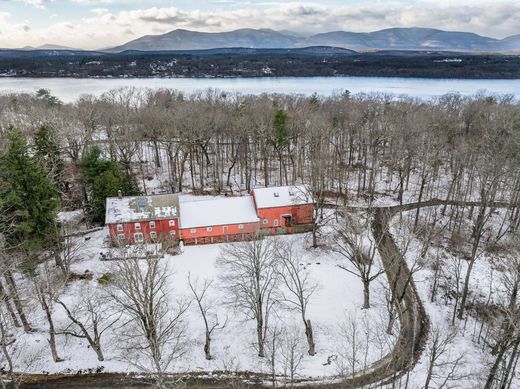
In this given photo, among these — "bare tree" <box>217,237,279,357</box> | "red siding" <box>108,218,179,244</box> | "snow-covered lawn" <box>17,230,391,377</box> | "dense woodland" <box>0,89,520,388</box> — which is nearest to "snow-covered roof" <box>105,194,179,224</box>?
"red siding" <box>108,218,179,244</box>

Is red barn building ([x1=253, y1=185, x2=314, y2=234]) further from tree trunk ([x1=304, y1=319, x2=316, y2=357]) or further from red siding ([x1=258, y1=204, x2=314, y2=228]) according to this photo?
tree trunk ([x1=304, y1=319, x2=316, y2=357])

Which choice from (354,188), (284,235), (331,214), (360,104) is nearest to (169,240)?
(284,235)

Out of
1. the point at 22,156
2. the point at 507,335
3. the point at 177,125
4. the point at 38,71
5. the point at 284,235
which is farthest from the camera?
the point at 38,71

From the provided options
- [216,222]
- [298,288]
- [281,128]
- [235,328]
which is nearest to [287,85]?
[281,128]

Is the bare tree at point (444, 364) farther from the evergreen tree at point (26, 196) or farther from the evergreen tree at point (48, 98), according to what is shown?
the evergreen tree at point (48, 98)

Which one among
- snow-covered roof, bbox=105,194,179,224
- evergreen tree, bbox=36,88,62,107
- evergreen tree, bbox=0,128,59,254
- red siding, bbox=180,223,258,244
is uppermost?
evergreen tree, bbox=36,88,62,107

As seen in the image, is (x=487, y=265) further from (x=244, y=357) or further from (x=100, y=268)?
(x=100, y=268)

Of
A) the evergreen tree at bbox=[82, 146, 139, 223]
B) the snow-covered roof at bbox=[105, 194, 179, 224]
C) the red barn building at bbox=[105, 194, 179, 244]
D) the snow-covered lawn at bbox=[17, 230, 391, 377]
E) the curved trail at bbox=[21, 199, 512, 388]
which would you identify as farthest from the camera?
the evergreen tree at bbox=[82, 146, 139, 223]
